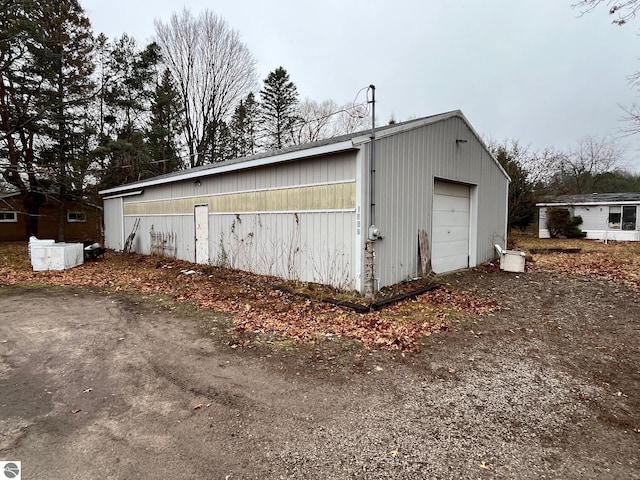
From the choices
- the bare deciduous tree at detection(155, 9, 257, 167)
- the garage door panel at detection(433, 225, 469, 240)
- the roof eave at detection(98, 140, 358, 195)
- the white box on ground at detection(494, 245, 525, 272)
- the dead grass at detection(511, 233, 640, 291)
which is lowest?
the dead grass at detection(511, 233, 640, 291)

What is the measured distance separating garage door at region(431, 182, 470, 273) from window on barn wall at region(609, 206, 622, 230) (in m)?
14.3

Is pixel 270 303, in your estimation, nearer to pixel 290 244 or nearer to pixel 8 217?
pixel 290 244

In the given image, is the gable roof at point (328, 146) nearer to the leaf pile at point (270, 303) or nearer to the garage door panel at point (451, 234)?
the garage door panel at point (451, 234)

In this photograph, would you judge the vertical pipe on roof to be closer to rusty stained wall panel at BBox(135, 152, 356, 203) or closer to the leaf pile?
rusty stained wall panel at BBox(135, 152, 356, 203)

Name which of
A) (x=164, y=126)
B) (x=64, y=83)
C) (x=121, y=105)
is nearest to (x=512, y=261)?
(x=64, y=83)

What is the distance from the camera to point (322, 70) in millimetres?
19875

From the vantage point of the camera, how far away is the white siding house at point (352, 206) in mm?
6098

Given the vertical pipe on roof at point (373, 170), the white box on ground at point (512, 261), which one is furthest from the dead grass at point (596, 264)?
the vertical pipe on roof at point (373, 170)

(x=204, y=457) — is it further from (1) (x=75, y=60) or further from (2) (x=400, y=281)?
(1) (x=75, y=60)

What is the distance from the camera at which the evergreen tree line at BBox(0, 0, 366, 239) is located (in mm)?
13305

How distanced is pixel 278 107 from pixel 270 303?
1896 cm

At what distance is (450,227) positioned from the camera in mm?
8359

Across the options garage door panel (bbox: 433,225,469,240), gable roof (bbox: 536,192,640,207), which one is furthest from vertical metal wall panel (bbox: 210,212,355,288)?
gable roof (bbox: 536,192,640,207)

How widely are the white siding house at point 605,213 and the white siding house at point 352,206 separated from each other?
11.6m
